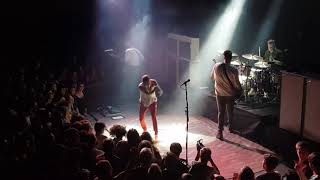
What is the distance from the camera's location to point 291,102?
10875mm

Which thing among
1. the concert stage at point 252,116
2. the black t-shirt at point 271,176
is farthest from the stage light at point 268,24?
the black t-shirt at point 271,176

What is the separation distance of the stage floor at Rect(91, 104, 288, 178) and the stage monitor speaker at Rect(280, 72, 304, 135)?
2.58 feet

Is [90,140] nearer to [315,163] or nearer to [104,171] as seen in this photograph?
[104,171]

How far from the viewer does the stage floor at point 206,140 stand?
9.97 meters

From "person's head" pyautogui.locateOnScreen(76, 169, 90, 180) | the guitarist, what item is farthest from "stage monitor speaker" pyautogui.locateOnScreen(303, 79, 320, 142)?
"person's head" pyautogui.locateOnScreen(76, 169, 90, 180)

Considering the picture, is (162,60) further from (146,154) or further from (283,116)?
(146,154)

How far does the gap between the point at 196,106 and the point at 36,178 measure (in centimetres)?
830

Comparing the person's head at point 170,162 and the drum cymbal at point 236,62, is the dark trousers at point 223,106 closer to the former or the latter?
the drum cymbal at point 236,62

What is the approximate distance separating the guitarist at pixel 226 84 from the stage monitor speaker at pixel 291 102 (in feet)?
3.50

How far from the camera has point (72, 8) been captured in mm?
19078

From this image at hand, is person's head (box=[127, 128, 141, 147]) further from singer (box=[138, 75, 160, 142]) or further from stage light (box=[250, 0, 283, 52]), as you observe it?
stage light (box=[250, 0, 283, 52])

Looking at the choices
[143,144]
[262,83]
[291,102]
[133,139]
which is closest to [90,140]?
[133,139]

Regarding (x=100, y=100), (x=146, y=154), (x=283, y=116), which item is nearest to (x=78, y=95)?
(x=100, y=100)

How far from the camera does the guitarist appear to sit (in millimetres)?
11312
